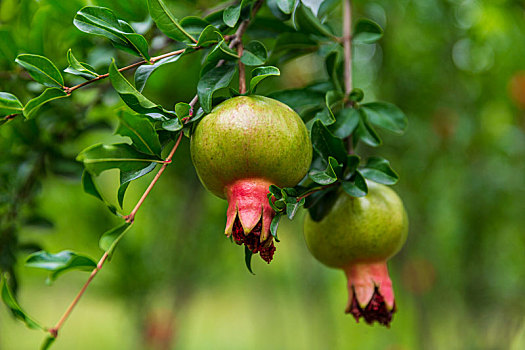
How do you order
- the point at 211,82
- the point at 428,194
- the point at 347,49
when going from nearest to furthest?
the point at 211,82 < the point at 347,49 < the point at 428,194

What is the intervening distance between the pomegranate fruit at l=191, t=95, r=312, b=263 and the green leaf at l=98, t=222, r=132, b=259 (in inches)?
4.4

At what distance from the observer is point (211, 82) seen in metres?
0.61

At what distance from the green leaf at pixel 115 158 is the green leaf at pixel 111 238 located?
0.06m

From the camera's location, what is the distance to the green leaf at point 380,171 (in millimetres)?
685

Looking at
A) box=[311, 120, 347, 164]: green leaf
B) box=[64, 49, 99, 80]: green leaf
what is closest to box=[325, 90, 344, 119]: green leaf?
box=[311, 120, 347, 164]: green leaf

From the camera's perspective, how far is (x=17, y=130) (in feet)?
3.02

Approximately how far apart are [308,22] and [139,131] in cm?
39

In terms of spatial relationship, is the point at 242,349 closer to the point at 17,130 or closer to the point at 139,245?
the point at 139,245

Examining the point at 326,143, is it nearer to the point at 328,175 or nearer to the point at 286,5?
the point at 328,175

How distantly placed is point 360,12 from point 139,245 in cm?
135

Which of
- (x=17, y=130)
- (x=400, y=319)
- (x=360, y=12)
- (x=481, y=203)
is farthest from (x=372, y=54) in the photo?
(x=400, y=319)

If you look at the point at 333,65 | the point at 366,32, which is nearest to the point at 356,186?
the point at 333,65

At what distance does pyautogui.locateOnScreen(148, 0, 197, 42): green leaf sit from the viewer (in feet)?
1.88

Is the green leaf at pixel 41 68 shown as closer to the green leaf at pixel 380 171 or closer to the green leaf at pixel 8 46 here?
the green leaf at pixel 8 46
